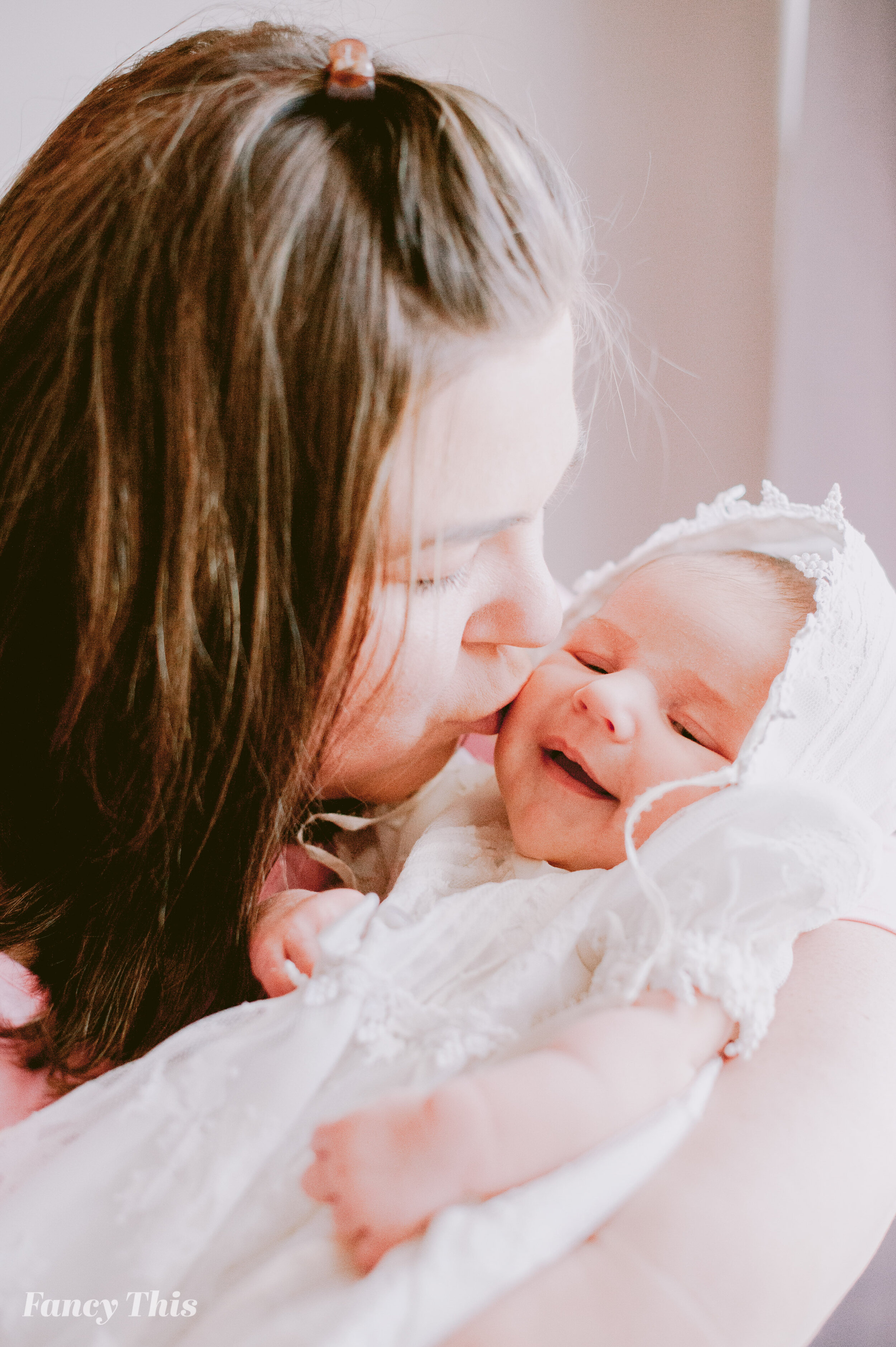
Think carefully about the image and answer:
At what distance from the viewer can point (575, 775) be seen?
2.67ft

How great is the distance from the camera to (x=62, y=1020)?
726 millimetres

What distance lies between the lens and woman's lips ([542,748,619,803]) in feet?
2.58

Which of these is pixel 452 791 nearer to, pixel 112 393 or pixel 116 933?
pixel 116 933

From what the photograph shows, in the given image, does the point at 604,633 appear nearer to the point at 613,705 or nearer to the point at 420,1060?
the point at 613,705

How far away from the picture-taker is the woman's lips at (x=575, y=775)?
787 mm

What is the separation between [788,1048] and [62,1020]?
525mm

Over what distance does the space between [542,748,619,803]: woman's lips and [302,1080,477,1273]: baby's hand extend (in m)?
0.33

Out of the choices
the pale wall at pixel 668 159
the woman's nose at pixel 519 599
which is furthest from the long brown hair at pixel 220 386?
the pale wall at pixel 668 159

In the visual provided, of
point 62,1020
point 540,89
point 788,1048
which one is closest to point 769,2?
point 540,89

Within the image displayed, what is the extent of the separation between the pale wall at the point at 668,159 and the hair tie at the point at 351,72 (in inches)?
35.4

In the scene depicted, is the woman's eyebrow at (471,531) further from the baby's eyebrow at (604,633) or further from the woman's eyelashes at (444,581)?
the baby's eyebrow at (604,633)

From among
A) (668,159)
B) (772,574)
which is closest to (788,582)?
(772,574)

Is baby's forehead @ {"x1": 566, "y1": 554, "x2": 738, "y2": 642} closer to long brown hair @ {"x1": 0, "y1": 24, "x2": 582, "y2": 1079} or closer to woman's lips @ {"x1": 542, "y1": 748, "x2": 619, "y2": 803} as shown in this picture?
woman's lips @ {"x1": 542, "y1": 748, "x2": 619, "y2": 803}

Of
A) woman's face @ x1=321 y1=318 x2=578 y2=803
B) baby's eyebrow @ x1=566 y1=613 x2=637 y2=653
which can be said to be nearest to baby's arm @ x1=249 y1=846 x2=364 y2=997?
woman's face @ x1=321 y1=318 x2=578 y2=803
